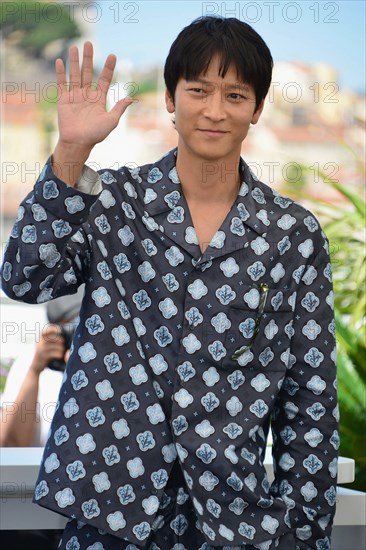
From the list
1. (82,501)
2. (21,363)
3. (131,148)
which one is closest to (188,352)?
(82,501)

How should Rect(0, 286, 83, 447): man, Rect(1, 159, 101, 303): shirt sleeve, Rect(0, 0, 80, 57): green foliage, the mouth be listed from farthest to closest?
1. Rect(0, 0, 80, 57): green foliage
2. Rect(0, 286, 83, 447): man
3. the mouth
4. Rect(1, 159, 101, 303): shirt sleeve

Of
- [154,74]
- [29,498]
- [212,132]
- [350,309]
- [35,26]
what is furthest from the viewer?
[35,26]

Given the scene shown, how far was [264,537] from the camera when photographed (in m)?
1.48

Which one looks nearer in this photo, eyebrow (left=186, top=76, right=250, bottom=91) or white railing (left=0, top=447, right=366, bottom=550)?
eyebrow (left=186, top=76, right=250, bottom=91)

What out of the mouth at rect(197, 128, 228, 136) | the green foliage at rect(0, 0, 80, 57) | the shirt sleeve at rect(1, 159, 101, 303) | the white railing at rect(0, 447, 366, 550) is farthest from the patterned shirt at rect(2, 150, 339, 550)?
the green foliage at rect(0, 0, 80, 57)

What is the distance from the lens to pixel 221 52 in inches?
58.8

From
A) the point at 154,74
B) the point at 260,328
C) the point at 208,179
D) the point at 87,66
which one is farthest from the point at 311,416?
the point at 154,74

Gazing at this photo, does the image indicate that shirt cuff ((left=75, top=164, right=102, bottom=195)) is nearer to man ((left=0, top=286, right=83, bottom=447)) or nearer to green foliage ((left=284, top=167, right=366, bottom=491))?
man ((left=0, top=286, right=83, bottom=447))

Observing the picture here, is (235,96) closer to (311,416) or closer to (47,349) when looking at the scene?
(311,416)

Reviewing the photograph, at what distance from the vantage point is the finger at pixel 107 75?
144cm

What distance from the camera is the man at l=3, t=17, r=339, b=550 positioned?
4.67 ft

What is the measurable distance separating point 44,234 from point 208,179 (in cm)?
29

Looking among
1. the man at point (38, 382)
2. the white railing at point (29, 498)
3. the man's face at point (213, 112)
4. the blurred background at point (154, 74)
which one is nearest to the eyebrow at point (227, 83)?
the man's face at point (213, 112)

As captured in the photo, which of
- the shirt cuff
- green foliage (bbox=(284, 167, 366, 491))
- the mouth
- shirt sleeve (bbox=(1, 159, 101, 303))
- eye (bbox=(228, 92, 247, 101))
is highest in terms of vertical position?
eye (bbox=(228, 92, 247, 101))
